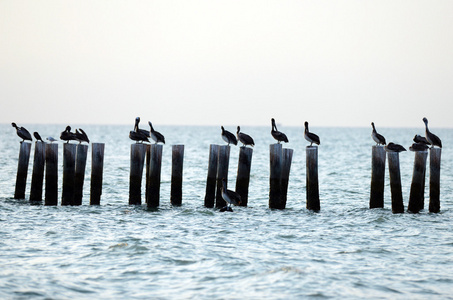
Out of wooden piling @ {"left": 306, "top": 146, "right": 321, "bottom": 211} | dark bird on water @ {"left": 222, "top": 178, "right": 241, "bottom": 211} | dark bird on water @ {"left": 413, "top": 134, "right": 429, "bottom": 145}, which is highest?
dark bird on water @ {"left": 413, "top": 134, "right": 429, "bottom": 145}

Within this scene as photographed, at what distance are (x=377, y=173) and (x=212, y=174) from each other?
4644 millimetres

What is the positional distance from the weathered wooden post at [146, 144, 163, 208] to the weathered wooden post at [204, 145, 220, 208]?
4.76 feet

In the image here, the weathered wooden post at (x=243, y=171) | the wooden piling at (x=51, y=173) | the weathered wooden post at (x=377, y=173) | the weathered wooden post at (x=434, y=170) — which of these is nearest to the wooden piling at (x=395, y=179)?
the weathered wooden post at (x=377, y=173)

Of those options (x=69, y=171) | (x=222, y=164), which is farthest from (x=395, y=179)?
(x=69, y=171)

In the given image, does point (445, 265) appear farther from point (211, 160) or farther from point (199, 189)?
point (199, 189)

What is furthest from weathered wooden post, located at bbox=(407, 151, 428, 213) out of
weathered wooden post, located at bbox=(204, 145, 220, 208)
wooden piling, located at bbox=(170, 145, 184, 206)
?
wooden piling, located at bbox=(170, 145, 184, 206)

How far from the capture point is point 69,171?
60.6 feet

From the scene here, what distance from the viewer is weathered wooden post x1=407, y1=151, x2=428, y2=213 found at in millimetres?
17141

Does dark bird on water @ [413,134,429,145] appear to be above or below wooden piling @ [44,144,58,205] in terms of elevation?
above

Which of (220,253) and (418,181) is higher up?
(418,181)

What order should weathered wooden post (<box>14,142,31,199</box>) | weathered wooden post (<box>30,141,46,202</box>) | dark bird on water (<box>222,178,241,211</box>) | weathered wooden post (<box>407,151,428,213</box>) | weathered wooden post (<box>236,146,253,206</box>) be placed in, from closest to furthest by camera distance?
Answer: weathered wooden post (<box>407,151,428,213</box>) < dark bird on water (<box>222,178,241,211</box>) < weathered wooden post (<box>236,146,253,206</box>) < weathered wooden post (<box>30,141,46,202</box>) < weathered wooden post (<box>14,142,31,199</box>)

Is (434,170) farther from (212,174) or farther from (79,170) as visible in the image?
(79,170)

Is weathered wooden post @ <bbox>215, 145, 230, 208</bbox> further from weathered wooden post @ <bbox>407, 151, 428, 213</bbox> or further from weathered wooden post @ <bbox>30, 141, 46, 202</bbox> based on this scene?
weathered wooden post @ <bbox>30, 141, 46, 202</bbox>

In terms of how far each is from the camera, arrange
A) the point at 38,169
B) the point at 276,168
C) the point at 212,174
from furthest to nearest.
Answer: the point at 38,169 < the point at 212,174 < the point at 276,168
